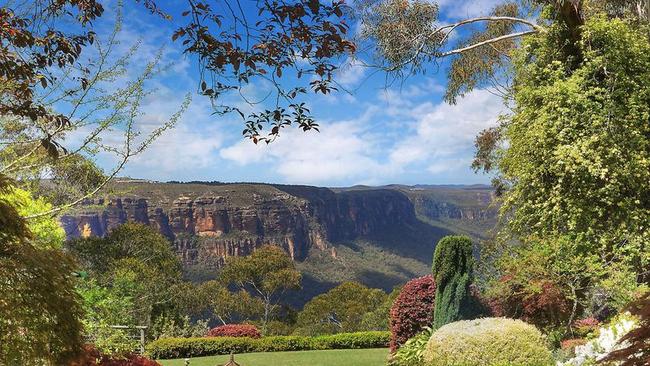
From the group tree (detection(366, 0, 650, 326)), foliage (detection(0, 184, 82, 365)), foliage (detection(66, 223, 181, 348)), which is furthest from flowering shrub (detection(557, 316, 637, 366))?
foliage (detection(66, 223, 181, 348))

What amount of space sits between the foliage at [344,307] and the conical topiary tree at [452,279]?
22709mm

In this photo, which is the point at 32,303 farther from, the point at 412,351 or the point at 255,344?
the point at 255,344

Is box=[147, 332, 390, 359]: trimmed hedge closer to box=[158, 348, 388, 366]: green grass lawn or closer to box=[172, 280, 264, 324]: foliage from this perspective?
box=[158, 348, 388, 366]: green grass lawn

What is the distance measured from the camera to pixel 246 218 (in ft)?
275

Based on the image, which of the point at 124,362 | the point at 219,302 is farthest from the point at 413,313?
the point at 219,302

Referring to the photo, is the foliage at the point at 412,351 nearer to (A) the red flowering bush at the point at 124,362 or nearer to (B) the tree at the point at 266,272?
(A) the red flowering bush at the point at 124,362

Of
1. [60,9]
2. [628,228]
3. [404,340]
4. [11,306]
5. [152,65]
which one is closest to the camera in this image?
[11,306]

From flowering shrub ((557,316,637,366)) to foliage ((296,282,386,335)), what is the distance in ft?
89.2

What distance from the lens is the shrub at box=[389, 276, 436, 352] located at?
1201 cm

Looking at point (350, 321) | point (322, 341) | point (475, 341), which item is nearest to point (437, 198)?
point (350, 321)

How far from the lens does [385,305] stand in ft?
99.0

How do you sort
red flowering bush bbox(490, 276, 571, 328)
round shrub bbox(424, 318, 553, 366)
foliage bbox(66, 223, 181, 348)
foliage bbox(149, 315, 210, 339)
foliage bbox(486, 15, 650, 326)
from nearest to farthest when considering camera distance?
round shrub bbox(424, 318, 553, 366), foliage bbox(486, 15, 650, 326), red flowering bush bbox(490, 276, 571, 328), foliage bbox(149, 315, 210, 339), foliage bbox(66, 223, 181, 348)

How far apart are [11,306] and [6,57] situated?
87.7 inches

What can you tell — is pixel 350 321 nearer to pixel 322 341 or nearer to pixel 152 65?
pixel 322 341
